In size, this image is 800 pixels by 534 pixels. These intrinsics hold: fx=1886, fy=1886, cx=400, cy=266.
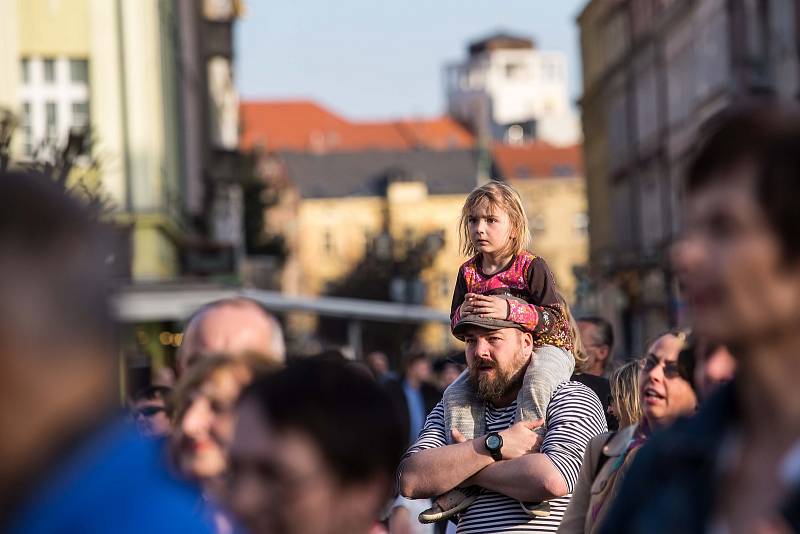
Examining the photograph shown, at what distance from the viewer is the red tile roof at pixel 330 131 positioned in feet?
528

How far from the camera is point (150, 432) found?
21.7 feet

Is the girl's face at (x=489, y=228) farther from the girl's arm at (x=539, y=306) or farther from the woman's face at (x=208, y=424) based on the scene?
the woman's face at (x=208, y=424)

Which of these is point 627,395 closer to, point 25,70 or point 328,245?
point 25,70

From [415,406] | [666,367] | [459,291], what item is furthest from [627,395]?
[415,406]

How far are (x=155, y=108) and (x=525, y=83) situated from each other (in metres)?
150

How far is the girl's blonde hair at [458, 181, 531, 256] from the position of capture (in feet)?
22.2

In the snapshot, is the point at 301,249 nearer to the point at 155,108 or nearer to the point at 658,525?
the point at 155,108

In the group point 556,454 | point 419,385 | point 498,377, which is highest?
point 498,377

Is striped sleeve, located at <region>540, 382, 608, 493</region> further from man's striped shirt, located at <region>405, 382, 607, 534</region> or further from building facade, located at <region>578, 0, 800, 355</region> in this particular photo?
building facade, located at <region>578, 0, 800, 355</region>

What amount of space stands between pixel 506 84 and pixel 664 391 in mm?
175705

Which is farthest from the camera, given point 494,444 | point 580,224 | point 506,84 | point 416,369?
point 506,84

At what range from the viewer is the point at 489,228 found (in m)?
6.81

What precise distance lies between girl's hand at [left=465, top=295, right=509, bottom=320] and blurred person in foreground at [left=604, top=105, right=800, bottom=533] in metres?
3.36

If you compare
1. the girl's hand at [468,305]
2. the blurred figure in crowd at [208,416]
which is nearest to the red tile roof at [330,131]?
the girl's hand at [468,305]
